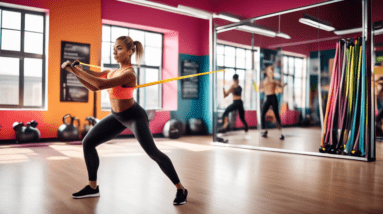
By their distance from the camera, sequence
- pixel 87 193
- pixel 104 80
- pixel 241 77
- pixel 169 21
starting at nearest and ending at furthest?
pixel 104 80, pixel 87 193, pixel 241 77, pixel 169 21

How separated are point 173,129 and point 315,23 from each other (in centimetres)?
418

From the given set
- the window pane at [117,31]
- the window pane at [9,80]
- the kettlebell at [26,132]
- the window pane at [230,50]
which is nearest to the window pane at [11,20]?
the window pane at [9,80]

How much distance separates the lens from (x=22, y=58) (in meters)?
7.07

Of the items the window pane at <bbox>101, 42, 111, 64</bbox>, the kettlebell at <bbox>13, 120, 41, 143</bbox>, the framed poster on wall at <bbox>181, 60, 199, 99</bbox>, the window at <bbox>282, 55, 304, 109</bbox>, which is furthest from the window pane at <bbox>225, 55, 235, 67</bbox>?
the kettlebell at <bbox>13, 120, 41, 143</bbox>

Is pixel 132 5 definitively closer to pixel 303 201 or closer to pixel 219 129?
pixel 219 129

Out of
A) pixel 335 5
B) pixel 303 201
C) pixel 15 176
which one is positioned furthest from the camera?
pixel 335 5

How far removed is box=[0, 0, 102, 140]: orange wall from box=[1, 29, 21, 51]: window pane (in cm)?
62

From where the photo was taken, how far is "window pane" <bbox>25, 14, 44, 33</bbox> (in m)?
7.12

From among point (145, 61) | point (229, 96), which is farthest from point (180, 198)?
point (145, 61)

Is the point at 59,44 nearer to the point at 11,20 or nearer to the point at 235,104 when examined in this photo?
the point at 11,20

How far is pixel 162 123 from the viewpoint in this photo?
8.89 m

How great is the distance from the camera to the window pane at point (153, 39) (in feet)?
29.8

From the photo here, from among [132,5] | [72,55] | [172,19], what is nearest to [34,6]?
[72,55]

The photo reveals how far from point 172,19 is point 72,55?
9.85 feet
